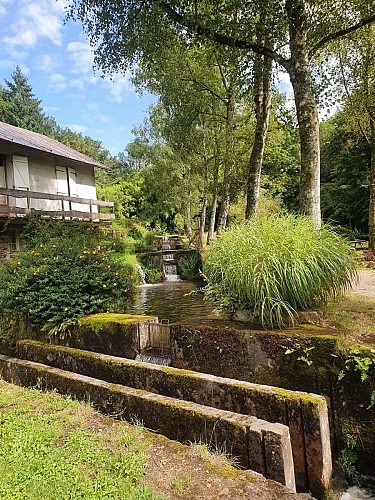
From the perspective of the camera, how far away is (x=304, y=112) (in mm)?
5625

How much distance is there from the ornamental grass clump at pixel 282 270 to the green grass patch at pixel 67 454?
6.26 ft

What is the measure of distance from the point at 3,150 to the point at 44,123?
37339mm

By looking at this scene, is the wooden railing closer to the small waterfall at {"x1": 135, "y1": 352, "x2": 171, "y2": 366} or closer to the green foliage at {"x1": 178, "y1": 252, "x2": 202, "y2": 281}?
the green foliage at {"x1": 178, "y1": 252, "x2": 202, "y2": 281}

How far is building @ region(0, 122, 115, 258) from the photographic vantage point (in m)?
11.4

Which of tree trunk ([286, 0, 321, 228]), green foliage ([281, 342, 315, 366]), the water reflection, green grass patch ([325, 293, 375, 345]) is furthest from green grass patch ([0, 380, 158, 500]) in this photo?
tree trunk ([286, 0, 321, 228])

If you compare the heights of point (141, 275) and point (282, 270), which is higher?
point (282, 270)

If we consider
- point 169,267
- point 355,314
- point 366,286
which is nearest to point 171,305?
point 366,286

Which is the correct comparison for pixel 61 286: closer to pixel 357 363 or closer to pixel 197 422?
pixel 197 422

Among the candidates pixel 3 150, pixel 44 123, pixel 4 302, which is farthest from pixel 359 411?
pixel 44 123

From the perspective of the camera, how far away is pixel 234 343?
3734 millimetres

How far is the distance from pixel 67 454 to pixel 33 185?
13.5 m

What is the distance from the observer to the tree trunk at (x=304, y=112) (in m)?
5.50

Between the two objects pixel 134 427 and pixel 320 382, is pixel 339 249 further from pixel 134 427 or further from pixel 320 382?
pixel 134 427

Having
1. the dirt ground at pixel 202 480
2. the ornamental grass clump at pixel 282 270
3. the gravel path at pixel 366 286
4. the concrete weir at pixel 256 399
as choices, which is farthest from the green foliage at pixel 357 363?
the gravel path at pixel 366 286
